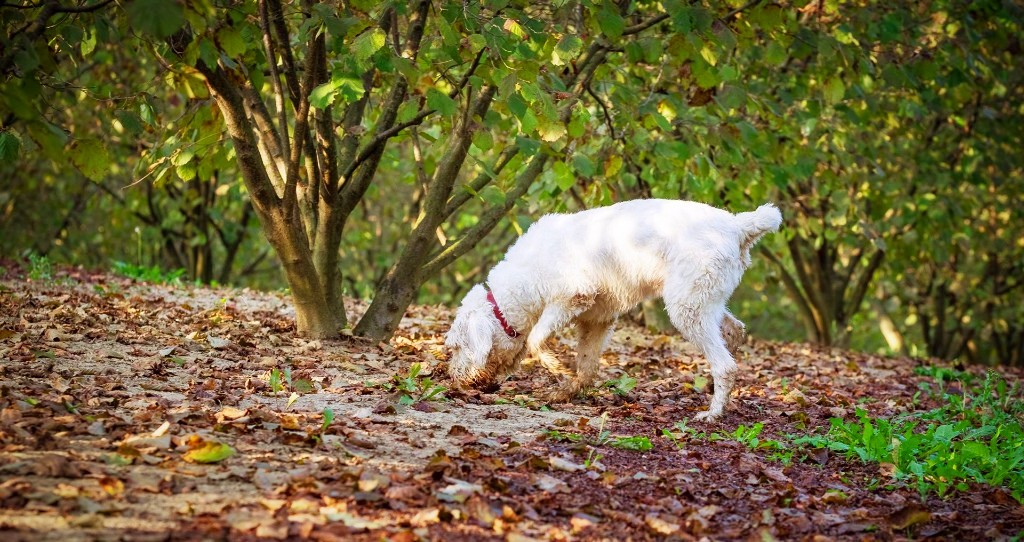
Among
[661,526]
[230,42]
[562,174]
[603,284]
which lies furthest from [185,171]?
[661,526]

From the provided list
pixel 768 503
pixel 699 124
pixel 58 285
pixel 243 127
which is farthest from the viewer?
pixel 58 285

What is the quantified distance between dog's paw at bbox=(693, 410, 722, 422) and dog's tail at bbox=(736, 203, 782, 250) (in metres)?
1.09

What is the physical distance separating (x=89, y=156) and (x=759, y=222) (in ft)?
12.7

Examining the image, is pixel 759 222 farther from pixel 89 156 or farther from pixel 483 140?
pixel 89 156

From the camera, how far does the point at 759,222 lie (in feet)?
18.5

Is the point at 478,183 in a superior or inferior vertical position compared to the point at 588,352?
superior

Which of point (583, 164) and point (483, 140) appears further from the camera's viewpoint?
point (583, 164)

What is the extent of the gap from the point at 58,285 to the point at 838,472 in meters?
6.88

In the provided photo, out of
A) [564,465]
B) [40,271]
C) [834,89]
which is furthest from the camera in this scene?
[40,271]

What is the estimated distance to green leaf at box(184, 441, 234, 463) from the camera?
3680 mm

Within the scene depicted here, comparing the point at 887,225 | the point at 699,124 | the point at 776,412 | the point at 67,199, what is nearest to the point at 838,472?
the point at 776,412

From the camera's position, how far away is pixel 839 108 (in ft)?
27.6

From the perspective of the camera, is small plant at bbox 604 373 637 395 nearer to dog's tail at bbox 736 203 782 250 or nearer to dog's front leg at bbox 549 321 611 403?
dog's front leg at bbox 549 321 611 403

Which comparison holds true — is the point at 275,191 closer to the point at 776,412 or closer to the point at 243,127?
the point at 243,127
